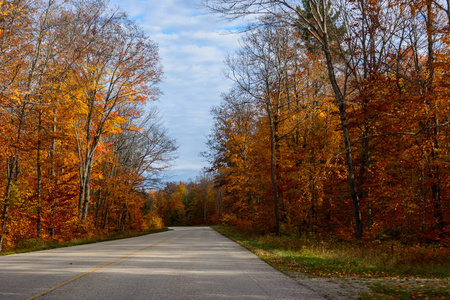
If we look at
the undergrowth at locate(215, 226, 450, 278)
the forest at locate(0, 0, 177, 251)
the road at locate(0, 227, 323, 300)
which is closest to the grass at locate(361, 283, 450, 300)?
the road at locate(0, 227, 323, 300)

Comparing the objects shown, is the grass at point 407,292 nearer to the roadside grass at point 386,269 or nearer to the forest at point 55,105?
the roadside grass at point 386,269

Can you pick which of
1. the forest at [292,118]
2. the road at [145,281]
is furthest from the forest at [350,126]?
the road at [145,281]

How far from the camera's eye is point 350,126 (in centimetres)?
1802

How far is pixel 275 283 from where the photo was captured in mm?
6902

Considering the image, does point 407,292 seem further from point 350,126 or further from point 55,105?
point 55,105

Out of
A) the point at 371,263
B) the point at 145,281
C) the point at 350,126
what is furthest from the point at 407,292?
the point at 350,126

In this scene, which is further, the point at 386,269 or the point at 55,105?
the point at 55,105

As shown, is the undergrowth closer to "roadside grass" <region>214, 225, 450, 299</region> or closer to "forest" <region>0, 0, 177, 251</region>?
"roadside grass" <region>214, 225, 450, 299</region>

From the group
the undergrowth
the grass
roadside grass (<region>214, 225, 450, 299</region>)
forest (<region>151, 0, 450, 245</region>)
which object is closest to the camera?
the grass

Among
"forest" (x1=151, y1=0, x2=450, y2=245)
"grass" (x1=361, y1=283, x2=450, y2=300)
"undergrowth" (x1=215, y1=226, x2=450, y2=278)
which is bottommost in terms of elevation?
"undergrowth" (x1=215, y1=226, x2=450, y2=278)

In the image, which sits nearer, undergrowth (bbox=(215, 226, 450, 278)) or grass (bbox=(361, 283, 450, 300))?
grass (bbox=(361, 283, 450, 300))

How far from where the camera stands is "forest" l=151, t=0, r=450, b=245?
14547mm

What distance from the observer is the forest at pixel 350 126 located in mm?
14547

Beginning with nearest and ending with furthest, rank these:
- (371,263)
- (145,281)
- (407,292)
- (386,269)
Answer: (407,292) → (145,281) → (386,269) → (371,263)
